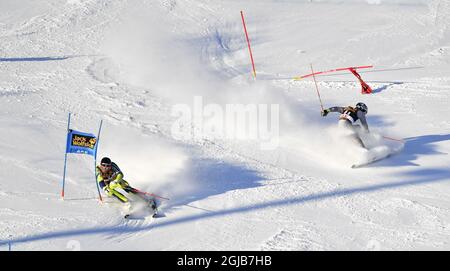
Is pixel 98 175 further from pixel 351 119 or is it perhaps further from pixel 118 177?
pixel 351 119

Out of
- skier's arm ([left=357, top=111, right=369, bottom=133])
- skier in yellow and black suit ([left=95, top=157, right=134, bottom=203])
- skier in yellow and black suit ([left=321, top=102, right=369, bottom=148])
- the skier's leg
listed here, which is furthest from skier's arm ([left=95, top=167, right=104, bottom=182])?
skier's arm ([left=357, top=111, right=369, bottom=133])

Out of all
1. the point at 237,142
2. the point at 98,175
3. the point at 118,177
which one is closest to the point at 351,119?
the point at 237,142

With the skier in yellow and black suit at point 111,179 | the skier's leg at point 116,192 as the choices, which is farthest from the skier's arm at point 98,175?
the skier's leg at point 116,192

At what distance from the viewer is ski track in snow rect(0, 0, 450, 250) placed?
432 inches

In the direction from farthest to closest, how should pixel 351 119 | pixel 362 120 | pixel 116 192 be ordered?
1. pixel 362 120
2. pixel 351 119
3. pixel 116 192

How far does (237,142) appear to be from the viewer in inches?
567

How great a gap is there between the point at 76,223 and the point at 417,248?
548 centimetres

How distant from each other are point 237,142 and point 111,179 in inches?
140

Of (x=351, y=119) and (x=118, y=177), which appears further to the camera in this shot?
(x=351, y=119)

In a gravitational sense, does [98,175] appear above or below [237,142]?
below

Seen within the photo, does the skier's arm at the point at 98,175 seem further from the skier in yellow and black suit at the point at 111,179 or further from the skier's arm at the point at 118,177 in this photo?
the skier's arm at the point at 118,177

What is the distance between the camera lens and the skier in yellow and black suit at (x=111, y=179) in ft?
37.8
